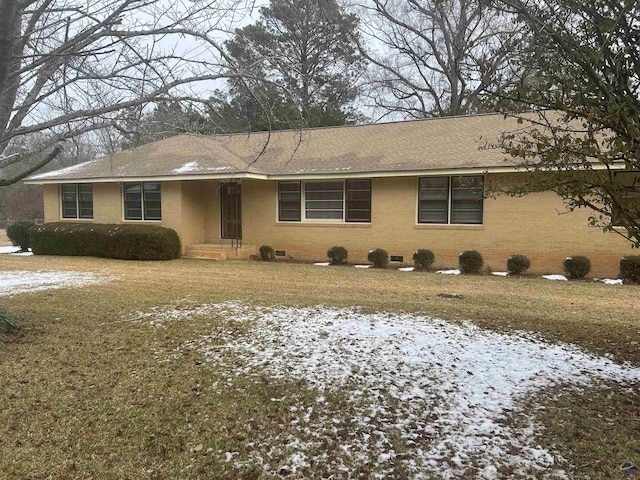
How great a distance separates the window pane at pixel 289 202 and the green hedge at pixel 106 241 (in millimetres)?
3770

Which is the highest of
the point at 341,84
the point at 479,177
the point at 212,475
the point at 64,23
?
the point at 341,84

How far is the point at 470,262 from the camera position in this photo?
1275 cm

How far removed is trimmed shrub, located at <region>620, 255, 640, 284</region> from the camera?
36.2ft

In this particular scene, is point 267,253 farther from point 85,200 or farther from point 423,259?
point 85,200

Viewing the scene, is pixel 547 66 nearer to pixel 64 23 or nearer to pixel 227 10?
pixel 227 10

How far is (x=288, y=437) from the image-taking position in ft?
11.5

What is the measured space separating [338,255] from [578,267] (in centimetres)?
678

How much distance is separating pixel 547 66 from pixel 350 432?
138 inches

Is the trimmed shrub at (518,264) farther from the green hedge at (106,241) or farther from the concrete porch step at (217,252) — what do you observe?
the green hedge at (106,241)

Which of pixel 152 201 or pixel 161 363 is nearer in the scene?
pixel 161 363

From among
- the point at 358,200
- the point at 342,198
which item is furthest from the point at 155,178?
the point at 358,200

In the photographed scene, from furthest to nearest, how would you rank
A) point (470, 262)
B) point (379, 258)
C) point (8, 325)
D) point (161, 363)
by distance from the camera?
point (379, 258) < point (470, 262) < point (8, 325) < point (161, 363)

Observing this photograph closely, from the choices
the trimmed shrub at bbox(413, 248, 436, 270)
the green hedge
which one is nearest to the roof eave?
the green hedge

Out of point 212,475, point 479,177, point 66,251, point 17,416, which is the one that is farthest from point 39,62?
point 66,251
